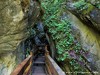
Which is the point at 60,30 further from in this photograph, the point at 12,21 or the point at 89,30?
the point at 12,21

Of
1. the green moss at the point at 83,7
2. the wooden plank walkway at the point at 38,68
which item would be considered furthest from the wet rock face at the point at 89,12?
the wooden plank walkway at the point at 38,68

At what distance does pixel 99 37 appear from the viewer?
912cm

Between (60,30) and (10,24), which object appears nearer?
(10,24)

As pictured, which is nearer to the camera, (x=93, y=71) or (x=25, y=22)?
(x=25, y=22)

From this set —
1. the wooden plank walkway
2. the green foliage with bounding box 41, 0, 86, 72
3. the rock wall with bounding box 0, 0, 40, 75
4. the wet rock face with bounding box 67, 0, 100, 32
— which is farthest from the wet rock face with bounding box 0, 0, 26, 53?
the wet rock face with bounding box 67, 0, 100, 32

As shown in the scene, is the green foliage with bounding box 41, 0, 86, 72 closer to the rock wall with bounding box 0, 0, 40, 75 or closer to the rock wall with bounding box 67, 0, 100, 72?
the rock wall with bounding box 67, 0, 100, 72

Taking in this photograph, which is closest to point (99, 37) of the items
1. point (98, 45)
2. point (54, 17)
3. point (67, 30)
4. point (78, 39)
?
point (98, 45)

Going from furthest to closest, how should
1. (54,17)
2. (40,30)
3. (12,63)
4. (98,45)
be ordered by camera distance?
(40,30) → (54,17) → (98,45) → (12,63)

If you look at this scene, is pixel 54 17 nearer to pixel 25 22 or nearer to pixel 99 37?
pixel 99 37

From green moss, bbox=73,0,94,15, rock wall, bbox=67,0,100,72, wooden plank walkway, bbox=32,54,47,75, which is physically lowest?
wooden plank walkway, bbox=32,54,47,75

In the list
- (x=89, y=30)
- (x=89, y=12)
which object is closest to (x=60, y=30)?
(x=89, y=30)

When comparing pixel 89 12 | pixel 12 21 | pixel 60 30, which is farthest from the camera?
pixel 60 30

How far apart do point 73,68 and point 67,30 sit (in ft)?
6.39

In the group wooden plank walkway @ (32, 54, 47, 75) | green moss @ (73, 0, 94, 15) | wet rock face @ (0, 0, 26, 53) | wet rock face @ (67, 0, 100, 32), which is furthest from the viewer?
wooden plank walkway @ (32, 54, 47, 75)
